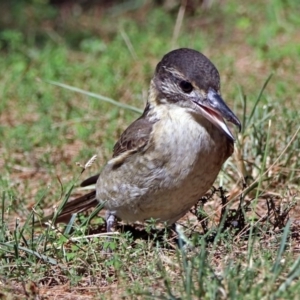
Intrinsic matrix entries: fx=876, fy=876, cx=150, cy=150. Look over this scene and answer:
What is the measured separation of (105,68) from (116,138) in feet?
5.32

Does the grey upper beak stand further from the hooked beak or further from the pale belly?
the pale belly

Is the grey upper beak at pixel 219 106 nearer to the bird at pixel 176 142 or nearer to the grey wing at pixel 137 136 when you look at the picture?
the bird at pixel 176 142

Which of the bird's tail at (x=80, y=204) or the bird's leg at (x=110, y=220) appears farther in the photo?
the bird's tail at (x=80, y=204)

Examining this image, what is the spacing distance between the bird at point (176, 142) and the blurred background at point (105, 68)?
2.74ft

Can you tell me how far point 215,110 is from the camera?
16.3 feet

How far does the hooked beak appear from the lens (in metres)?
4.92

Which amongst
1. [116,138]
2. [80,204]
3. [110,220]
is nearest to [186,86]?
[110,220]

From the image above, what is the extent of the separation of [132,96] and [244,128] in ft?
7.48

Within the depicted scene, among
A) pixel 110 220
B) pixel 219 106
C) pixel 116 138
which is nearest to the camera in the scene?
pixel 219 106

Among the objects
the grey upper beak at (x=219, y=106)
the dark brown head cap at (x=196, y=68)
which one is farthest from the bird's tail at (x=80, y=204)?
the grey upper beak at (x=219, y=106)

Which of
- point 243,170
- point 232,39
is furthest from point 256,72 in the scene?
point 243,170

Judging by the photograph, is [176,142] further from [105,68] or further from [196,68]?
[105,68]

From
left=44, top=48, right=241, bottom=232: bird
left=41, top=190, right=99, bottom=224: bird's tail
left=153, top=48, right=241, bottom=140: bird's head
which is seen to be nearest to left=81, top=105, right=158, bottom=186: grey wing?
left=44, top=48, right=241, bottom=232: bird

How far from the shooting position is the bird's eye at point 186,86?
5.09 meters
